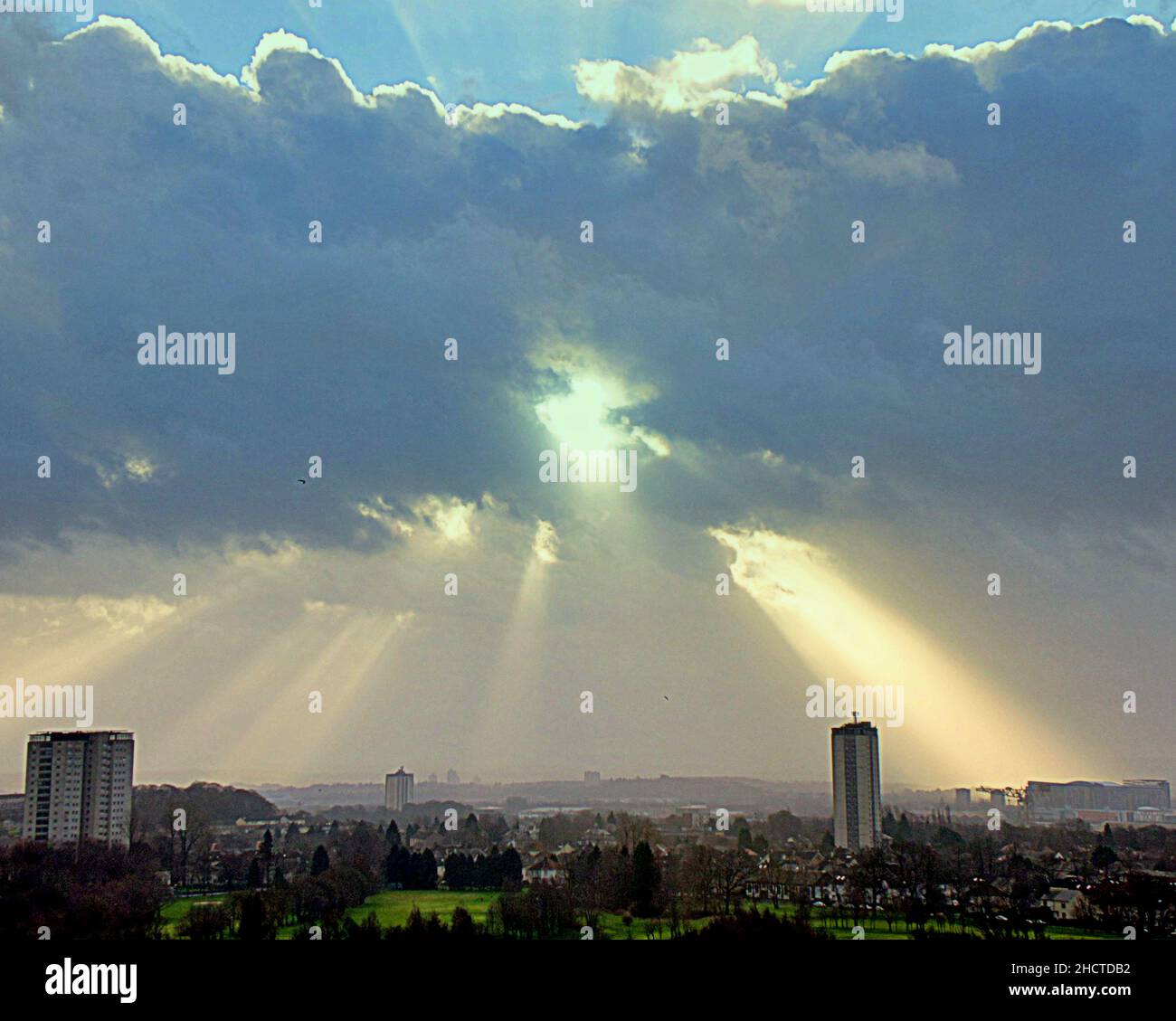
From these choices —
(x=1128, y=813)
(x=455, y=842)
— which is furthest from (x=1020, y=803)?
(x=455, y=842)

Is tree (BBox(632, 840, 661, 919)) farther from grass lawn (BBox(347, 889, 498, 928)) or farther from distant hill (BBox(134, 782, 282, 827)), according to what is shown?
distant hill (BBox(134, 782, 282, 827))

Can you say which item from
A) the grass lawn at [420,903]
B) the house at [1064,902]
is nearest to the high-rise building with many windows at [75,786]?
the grass lawn at [420,903]

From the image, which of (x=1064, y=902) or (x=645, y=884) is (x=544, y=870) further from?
(x=1064, y=902)

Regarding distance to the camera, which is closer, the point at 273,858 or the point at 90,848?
the point at 90,848

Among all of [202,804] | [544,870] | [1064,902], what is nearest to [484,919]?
[544,870]

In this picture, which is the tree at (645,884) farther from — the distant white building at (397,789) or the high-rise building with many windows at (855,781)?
the distant white building at (397,789)

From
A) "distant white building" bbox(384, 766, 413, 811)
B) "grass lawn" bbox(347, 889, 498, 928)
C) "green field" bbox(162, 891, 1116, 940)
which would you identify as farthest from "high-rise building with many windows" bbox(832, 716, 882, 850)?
"distant white building" bbox(384, 766, 413, 811)
